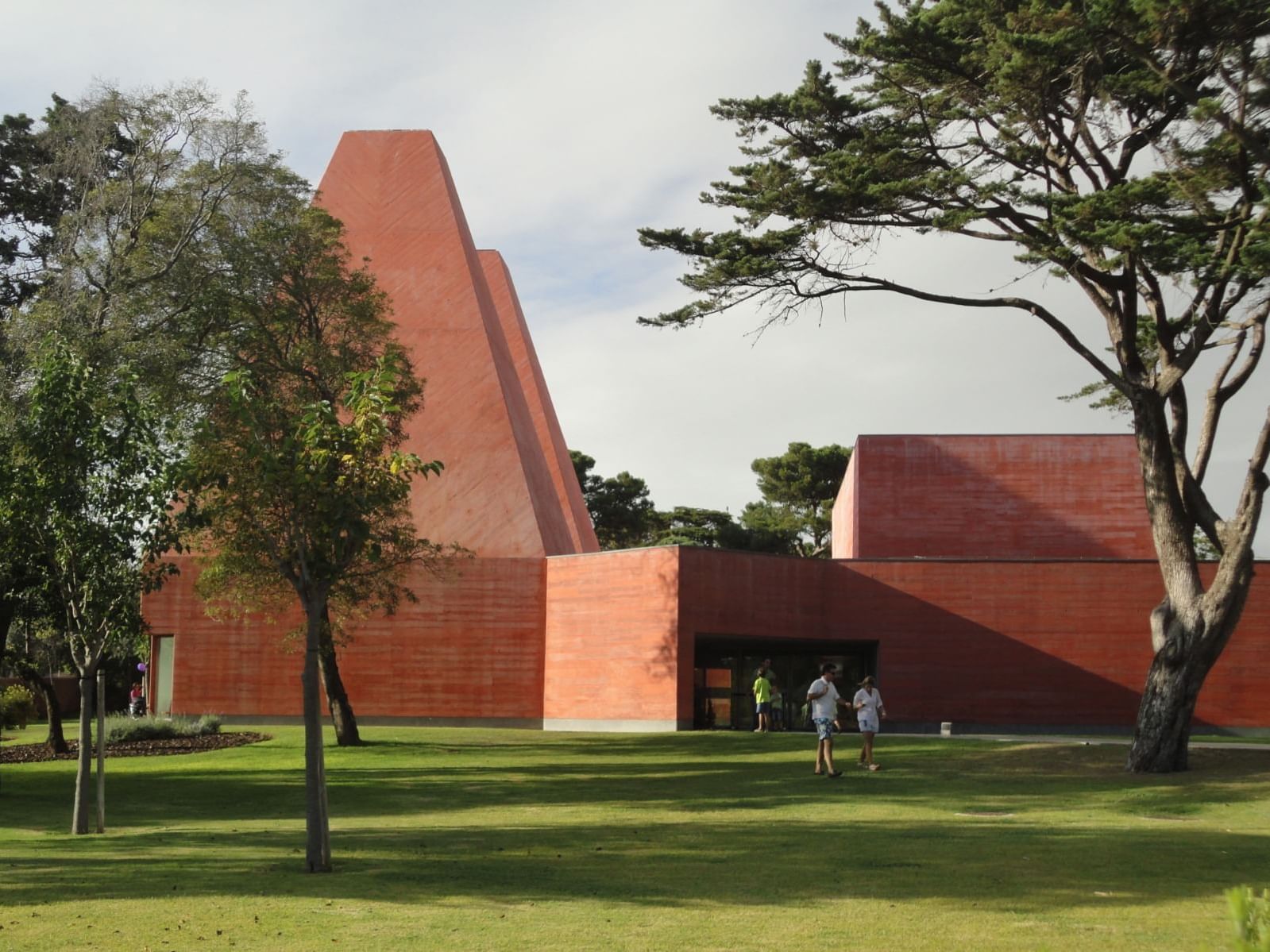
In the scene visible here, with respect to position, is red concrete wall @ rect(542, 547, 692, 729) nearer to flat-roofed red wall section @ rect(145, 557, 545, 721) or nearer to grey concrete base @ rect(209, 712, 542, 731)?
grey concrete base @ rect(209, 712, 542, 731)

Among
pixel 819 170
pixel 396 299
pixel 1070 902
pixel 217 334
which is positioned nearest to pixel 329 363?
pixel 217 334

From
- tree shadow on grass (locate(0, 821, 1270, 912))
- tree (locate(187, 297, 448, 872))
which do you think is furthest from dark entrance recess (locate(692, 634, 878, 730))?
tree (locate(187, 297, 448, 872))

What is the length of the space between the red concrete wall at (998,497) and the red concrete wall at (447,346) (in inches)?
341

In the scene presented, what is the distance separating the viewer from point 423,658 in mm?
29531

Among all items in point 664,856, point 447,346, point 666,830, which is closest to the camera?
point 664,856

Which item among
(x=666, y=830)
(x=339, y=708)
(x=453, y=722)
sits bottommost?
(x=453, y=722)

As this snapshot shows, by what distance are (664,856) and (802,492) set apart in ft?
153

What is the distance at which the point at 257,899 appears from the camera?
8500 mm

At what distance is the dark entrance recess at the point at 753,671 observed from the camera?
1116 inches

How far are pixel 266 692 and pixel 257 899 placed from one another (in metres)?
22.2

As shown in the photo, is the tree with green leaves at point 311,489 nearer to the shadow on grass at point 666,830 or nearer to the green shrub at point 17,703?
the shadow on grass at point 666,830

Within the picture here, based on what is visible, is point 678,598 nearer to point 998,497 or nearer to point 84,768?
point 998,497

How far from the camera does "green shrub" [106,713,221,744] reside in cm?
2586

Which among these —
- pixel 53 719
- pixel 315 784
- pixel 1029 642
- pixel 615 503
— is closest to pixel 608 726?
pixel 1029 642
